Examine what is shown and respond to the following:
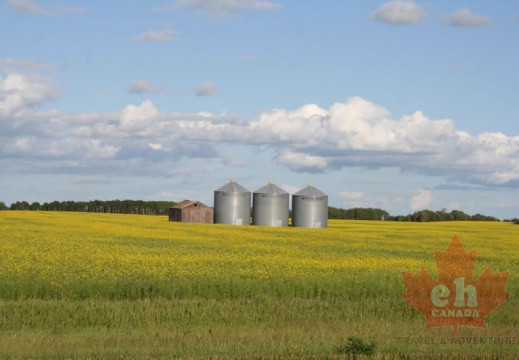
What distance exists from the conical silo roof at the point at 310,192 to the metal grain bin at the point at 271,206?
1.63m

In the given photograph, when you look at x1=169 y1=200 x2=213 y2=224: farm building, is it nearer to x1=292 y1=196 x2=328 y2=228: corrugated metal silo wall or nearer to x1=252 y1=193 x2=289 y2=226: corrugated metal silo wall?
x1=252 y1=193 x2=289 y2=226: corrugated metal silo wall

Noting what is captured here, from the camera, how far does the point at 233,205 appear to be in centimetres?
7969

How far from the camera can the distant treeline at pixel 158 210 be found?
4274 inches

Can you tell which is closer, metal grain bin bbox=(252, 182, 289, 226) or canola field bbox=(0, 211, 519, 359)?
canola field bbox=(0, 211, 519, 359)

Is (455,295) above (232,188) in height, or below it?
below

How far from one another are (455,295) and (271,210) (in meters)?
57.5

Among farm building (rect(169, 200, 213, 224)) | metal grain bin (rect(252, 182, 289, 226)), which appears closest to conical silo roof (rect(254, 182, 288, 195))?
metal grain bin (rect(252, 182, 289, 226))

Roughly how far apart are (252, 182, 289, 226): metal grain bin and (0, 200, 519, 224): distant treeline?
34.4 metres

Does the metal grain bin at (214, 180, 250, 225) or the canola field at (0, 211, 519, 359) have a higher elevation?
the metal grain bin at (214, 180, 250, 225)

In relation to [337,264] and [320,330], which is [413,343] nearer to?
[320,330]

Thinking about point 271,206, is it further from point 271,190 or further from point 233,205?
point 233,205

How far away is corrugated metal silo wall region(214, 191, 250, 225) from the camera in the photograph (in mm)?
79375

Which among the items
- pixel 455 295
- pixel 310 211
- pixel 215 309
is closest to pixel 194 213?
pixel 310 211

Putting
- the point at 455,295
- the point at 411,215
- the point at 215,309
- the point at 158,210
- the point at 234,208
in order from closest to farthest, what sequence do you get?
the point at 215,309
the point at 455,295
the point at 234,208
the point at 411,215
the point at 158,210
